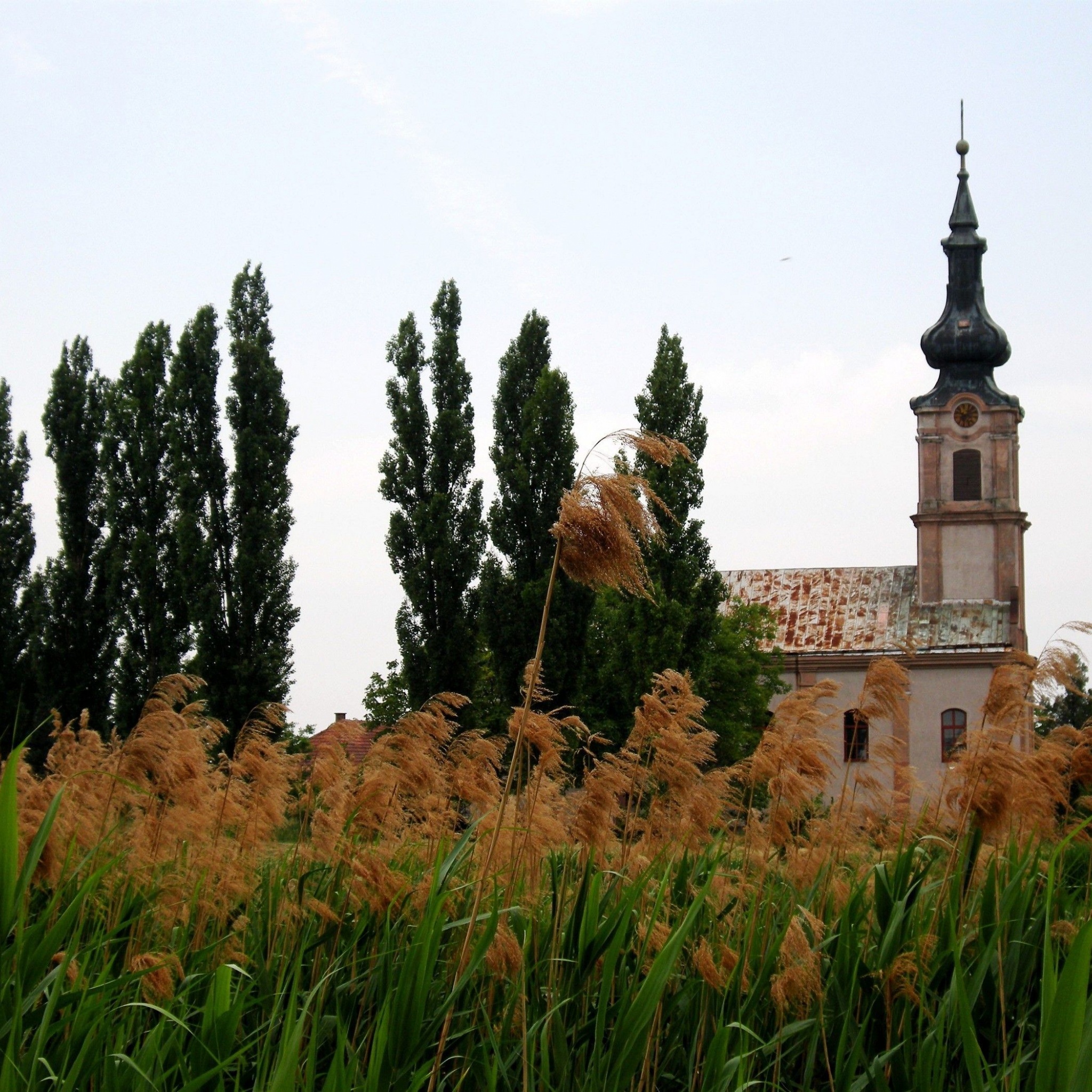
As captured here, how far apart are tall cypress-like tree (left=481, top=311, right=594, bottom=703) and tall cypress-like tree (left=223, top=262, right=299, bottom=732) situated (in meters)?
4.17

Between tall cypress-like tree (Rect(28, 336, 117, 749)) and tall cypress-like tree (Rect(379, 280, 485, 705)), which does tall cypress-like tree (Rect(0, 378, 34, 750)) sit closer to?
tall cypress-like tree (Rect(28, 336, 117, 749))

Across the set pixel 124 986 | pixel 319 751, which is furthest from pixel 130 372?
pixel 124 986

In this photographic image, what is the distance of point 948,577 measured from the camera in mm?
46406

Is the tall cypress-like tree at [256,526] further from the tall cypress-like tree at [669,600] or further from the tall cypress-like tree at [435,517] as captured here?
the tall cypress-like tree at [669,600]

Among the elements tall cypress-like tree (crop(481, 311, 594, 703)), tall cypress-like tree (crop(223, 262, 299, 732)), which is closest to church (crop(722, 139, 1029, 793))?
tall cypress-like tree (crop(481, 311, 594, 703))

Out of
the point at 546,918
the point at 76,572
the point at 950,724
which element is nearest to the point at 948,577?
the point at 950,724

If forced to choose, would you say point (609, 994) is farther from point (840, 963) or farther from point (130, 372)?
point (130, 372)

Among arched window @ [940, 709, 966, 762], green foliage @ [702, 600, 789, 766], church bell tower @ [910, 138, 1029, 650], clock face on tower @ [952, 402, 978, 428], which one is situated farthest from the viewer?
clock face on tower @ [952, 402, 978, 428]

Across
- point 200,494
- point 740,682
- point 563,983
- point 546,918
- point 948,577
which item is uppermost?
point 948,577

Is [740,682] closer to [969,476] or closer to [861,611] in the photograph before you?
[861,611]

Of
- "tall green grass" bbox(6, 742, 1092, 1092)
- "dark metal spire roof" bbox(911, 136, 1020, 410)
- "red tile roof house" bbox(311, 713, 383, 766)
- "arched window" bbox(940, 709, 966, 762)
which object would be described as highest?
"dark metal spire roof" bbox(911, 136, 1020, 410)

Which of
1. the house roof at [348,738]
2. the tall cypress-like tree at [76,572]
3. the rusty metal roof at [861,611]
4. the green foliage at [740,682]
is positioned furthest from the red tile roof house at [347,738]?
the rusty metal roof at [861,611]

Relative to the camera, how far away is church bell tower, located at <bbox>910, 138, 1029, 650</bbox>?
46125 mm

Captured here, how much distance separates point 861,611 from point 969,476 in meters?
5.65
